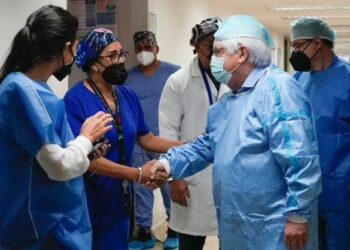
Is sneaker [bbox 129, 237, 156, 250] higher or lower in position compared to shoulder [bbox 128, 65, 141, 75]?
lower

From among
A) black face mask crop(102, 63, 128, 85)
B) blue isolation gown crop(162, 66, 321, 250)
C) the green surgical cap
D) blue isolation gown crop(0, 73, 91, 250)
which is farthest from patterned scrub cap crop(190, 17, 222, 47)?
blue isolation gown crop(0, 73, 91, 250)

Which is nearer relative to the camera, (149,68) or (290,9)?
(149,68)

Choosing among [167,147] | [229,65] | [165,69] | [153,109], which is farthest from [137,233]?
[229,65]

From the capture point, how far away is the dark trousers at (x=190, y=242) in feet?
9.06

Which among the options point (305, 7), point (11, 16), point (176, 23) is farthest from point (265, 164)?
point (305, 7)

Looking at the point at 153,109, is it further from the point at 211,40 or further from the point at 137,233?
the point at 211,40

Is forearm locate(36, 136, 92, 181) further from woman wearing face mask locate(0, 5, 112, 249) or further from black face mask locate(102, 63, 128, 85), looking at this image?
black face mask locate(102, 63, 128, 85)

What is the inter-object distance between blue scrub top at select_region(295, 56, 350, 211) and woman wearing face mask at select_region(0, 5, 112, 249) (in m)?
1.23

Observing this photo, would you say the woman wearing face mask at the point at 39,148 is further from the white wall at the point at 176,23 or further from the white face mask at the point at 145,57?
the white wall at the point at 176,23

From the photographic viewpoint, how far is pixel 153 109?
159 inches

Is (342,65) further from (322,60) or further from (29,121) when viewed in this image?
(29,121)

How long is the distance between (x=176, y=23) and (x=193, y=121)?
308cm

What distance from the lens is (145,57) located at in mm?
4016

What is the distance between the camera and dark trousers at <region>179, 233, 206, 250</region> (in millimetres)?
2762
